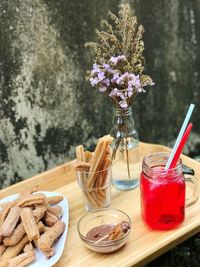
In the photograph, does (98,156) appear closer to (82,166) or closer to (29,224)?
(82,166)

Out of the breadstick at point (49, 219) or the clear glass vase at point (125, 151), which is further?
the clear glass vase at point (125, 151)

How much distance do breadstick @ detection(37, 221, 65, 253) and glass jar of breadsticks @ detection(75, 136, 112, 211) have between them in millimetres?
131

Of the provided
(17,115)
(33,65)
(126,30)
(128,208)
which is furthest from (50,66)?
(128,208)

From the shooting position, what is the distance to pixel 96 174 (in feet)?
3.76

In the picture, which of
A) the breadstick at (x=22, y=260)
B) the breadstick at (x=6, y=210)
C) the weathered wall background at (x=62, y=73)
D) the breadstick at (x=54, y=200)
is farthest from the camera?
the weathered wall background at (x=62, y=73)

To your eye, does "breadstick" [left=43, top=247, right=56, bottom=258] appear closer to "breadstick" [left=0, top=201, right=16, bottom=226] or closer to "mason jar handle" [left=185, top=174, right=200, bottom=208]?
"breadstick" [left=0, top=201, right=16, bottom=226]

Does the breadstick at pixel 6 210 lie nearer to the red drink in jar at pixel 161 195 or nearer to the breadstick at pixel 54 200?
the breadstick at pixel 54 200

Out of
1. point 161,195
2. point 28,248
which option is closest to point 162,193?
point 161,195

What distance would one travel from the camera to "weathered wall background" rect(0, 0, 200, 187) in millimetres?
1452

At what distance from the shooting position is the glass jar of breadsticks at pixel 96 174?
3.71ft

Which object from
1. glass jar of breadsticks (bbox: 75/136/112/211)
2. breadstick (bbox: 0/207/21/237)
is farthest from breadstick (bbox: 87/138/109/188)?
breadstick (bbox: 0/207/21/237)

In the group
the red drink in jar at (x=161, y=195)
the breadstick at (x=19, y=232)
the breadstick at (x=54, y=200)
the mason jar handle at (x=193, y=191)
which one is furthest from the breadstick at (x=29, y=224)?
the mason jar handle at (x=193, y=191)

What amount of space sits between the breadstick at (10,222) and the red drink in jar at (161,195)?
32 centimetres

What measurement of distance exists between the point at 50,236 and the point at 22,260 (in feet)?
0.28
